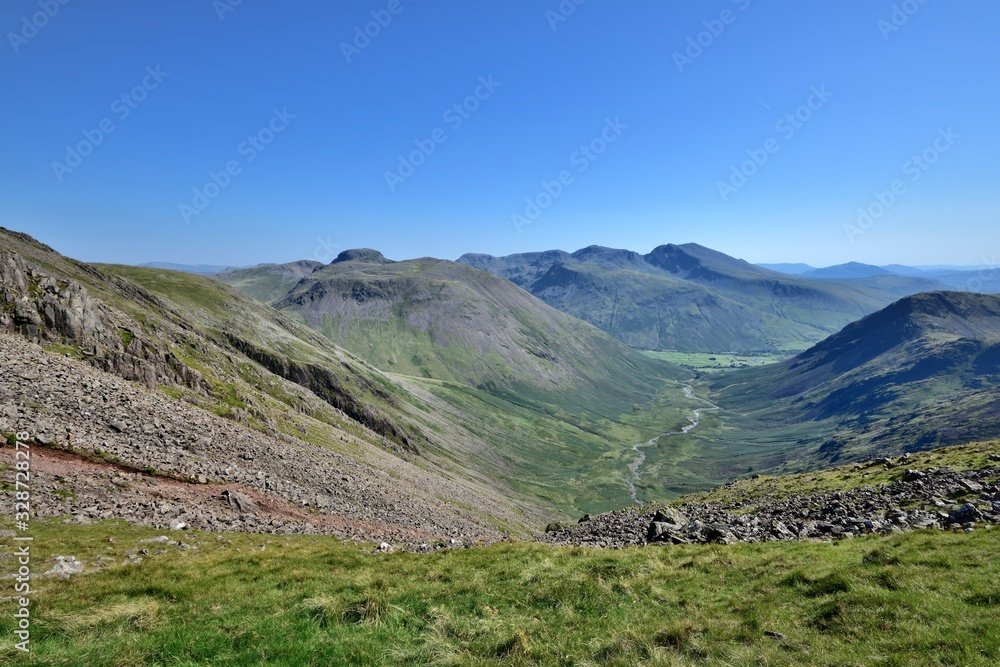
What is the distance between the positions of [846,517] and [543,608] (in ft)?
77.2

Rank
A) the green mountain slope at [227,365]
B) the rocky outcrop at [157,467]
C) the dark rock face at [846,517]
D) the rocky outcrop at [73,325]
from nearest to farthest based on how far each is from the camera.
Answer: the dark rock face at [846,517] < the rocky outcrop at [157,467] < the rocky outcrop at [73,325] < the green mountain slope at [227,365]

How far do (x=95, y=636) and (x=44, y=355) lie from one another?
44.2 m

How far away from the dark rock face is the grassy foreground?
4448mm

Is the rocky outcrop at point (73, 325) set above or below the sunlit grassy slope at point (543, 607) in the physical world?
above

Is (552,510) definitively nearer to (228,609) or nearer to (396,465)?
(396,465)

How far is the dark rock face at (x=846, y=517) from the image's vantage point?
2486cm

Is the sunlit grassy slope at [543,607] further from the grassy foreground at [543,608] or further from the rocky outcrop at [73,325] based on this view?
the rocky outcrop at [73,325]

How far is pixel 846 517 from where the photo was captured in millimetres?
28594

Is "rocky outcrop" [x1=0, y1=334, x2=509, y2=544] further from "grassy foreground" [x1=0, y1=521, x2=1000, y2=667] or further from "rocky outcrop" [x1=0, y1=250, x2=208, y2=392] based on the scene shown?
"rocky outcrop" [x1=0, y1=250, x2=208, y2=392]

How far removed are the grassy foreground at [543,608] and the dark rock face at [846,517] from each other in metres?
4.45

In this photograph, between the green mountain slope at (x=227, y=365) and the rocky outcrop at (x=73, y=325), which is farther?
the green mountain slope at (x=227, y=365)

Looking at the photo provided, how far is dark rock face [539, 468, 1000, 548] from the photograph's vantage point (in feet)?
Answer: 81.6

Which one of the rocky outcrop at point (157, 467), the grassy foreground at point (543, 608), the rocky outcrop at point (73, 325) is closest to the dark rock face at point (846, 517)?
the grassy foreground at point (543, 608)

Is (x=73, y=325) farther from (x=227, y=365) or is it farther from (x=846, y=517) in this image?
(x=846, y=517)
